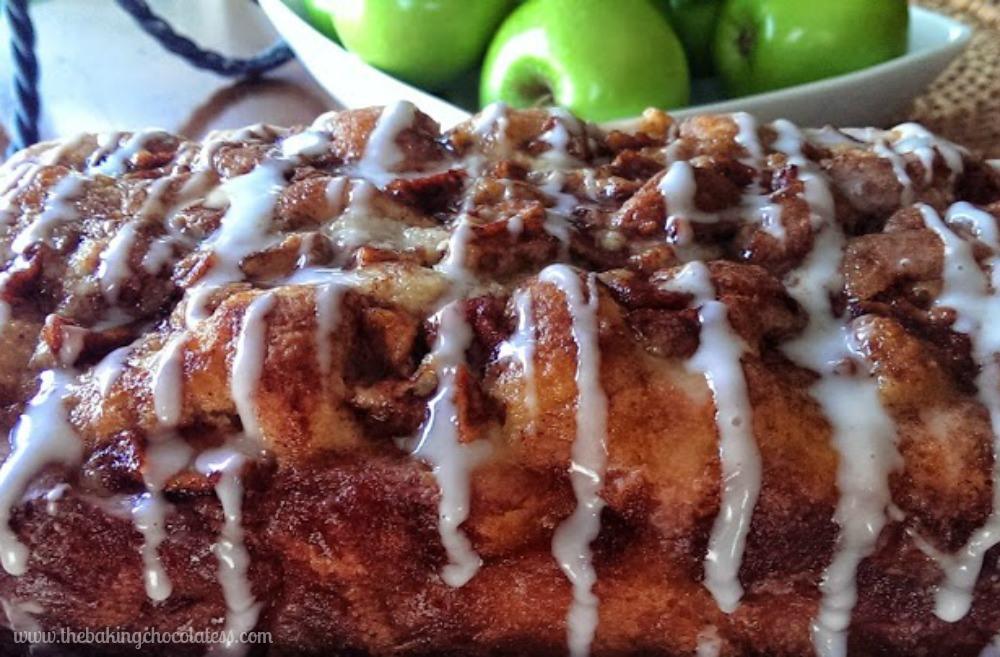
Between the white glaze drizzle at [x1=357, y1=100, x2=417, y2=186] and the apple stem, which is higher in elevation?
the white glaze drizzle at [x1=357, y1=100, x2=417, y2=186]

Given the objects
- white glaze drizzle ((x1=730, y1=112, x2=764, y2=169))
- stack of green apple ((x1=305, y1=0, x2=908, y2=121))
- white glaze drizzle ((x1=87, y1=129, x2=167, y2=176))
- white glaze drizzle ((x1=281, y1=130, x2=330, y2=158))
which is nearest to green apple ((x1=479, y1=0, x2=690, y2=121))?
stack of green apple ((x1=305, y1=0, x2=908, y2=121))

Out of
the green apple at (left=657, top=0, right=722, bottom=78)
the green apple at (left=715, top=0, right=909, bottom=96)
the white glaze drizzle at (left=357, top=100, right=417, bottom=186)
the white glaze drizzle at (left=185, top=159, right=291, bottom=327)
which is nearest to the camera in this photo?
the white glaze drizzle at (left=185, top=159, right=291, bottom=327)

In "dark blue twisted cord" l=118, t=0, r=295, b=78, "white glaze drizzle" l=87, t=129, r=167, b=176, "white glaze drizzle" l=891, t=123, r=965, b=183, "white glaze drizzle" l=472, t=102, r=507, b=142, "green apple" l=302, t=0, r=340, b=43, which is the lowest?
"dark blue twisted cord" l=118, t=0, r=295, b=78

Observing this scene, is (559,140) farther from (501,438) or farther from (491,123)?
(501,438)

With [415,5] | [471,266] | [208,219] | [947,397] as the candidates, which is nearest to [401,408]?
[471,266]

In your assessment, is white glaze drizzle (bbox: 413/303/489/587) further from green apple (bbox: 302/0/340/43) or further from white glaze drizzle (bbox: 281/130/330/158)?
green apple (bbox: 302/0/340/43)

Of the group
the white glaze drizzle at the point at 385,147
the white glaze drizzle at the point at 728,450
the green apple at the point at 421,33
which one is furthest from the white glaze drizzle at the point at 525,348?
the green apple at the point at 421,33

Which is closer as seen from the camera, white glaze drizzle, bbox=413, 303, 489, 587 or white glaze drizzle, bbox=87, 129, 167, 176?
white glaze drizzle, bbox=413, 303, 489, 587

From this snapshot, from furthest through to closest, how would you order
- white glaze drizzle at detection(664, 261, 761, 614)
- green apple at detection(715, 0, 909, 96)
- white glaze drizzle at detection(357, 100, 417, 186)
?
1. green apple at detection(715, 0, 909, 96)
2. white glaze drizzle at detection(357, 100, 417, 186)
3. white glaze drizzle at detection(664, 261, 761, 614)
